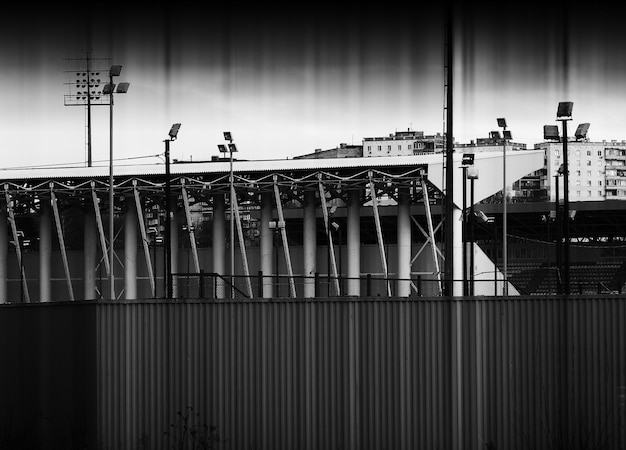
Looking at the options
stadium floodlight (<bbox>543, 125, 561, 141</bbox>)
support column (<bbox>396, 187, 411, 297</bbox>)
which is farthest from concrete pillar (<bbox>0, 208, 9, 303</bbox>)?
stadium floodlight (<bbox>543, 125, 561, 141</bbox>)

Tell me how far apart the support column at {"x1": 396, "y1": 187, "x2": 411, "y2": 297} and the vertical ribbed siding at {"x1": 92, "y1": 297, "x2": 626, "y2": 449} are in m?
36.5

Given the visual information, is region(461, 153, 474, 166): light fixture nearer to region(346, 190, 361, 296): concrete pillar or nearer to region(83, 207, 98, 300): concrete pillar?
region(346, 190, 361, 296): concrete pillar

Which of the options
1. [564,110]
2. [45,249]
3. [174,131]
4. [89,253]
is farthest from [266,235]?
[564,110]

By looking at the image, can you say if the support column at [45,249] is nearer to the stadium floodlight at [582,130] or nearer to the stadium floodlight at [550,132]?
the stadium floodlight at [582,130]

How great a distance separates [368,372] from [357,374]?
192mm

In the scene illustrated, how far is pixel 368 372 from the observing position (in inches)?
910

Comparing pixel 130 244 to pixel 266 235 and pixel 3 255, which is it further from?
pixel 266 235

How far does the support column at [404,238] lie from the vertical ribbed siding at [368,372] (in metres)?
36.5

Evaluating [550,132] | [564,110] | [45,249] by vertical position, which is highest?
[564,110]

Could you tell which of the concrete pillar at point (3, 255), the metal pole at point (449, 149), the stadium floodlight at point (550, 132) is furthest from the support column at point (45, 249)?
the metal pole at point (449, 149)

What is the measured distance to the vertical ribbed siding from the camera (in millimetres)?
22469

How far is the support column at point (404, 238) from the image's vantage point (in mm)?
61844

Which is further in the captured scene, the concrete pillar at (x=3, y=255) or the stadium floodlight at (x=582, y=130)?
the concrete pillar at (x=3, y=255)

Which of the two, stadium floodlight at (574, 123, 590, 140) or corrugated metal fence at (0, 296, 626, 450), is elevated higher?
stadium floodlight at (574, 123, 590, 140)
